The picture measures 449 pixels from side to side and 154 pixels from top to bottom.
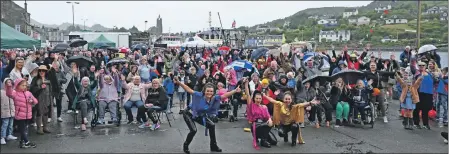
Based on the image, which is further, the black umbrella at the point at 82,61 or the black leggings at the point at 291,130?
the black umbrella at the point at 82,61

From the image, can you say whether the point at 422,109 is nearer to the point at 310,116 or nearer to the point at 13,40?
the point at 310,116

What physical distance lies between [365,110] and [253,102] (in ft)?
12.3

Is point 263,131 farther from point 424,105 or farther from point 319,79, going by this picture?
point 424,105

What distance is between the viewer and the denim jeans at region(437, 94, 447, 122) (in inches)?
392

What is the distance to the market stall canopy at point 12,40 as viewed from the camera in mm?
11630

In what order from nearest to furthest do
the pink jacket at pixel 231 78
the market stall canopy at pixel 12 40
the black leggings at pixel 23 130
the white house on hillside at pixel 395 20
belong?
1. the black leggings at pixel 23 130
2. the pink jacket at pixel 231 78
3. the market stall canopy at pixel 12 40
4. the white house on hillside at pixel 395 20

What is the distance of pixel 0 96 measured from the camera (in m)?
7.58

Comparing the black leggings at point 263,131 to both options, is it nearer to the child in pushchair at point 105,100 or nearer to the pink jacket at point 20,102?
the child in pushchair at point 105,100

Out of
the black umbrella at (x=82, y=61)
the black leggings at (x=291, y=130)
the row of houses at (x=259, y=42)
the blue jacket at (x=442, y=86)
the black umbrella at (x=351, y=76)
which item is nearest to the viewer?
the black leggings at (x=291, y=130)

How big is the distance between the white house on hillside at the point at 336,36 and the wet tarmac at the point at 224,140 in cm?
11638

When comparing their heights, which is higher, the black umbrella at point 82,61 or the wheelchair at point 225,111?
the black umbrella at point 82,61

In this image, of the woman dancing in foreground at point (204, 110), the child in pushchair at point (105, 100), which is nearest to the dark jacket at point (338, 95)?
the woman dancing in foreground at point (204, 110)

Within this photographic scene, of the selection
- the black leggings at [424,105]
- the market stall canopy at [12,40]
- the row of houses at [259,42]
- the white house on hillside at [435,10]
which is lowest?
the black leggings at [424,105]

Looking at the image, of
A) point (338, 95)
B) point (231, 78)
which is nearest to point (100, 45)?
point (231, 78)
